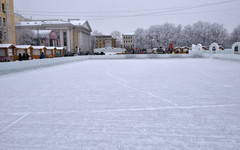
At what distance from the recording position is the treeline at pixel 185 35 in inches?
2758

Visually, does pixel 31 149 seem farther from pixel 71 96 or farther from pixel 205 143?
pixel 71 96

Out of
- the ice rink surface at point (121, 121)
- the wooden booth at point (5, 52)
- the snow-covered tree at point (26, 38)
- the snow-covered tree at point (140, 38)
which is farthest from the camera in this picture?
the snow-covered tree at point (140, 38)

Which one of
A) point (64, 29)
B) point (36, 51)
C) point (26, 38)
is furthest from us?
point (64, 29)

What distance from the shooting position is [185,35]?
7488cm

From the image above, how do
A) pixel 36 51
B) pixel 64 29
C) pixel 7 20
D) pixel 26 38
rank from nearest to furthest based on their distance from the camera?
1. pixel 36 51
2. pixel 7 20
3. pixel 26 38
4. pixel 64 29

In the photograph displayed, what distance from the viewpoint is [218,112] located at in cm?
472

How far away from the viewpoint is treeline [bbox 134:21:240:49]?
230 ft

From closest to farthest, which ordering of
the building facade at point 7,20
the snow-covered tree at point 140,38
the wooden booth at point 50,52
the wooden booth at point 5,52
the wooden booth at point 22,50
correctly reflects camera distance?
the wooden booth at point 5,52 → the wooden booth at point 22,50 → the wooden booth at point 50,52 → the building facade at point 7,20 → the snow-covered tree at point 140,38

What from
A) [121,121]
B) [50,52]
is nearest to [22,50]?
[50,52]

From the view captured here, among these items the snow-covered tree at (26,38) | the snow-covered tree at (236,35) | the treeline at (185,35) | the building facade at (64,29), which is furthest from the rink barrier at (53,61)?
the snow-covered tree at (236,35)

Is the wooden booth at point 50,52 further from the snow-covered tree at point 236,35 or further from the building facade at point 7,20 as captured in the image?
the snow-covered tree at point 236,35

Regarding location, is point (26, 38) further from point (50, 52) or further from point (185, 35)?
point (185, 35)

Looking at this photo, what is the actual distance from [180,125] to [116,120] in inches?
50.8

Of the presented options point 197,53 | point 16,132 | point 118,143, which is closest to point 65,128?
point 16,132
